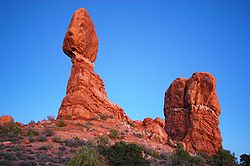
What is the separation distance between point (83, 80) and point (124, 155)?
14.5 metres

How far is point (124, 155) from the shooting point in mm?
19219

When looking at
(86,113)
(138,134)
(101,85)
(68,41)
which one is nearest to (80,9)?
(68,41)

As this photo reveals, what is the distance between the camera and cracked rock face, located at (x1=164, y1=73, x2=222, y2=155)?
3528 centimetres

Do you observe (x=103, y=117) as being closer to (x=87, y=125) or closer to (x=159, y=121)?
(x=87, y=125)

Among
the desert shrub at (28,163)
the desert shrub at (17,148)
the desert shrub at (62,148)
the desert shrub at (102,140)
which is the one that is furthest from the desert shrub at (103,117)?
the desert shrub at (28,163)

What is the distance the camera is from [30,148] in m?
19.7

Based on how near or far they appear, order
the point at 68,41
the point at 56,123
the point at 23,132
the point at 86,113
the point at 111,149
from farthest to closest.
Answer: the point at 68,41 < the point at 86,113 < the point at 56,123 < the point at 23,132 < the point at 111,149

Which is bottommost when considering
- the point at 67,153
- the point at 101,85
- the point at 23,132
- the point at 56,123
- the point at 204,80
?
the point at 67,153

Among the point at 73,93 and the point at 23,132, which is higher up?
the point at 73,93

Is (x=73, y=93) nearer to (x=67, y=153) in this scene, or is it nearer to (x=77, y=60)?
(x=77, y=60)

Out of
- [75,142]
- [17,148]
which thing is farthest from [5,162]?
[75,142]

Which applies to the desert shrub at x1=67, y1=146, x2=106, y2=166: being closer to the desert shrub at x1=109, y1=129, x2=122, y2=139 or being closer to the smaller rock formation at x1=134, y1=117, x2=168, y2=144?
the desert shrub at x1=109, y1=129, x2=122, y2=139

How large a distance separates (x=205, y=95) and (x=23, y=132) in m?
21.8

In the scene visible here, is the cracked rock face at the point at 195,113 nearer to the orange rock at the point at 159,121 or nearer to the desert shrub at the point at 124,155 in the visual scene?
the orange rock at the point at 159,121
